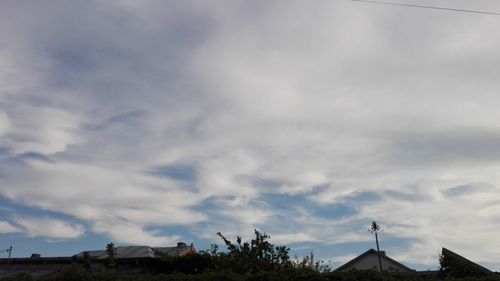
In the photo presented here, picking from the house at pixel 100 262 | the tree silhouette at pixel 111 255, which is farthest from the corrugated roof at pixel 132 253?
the tree silhouette at pixel 111 255

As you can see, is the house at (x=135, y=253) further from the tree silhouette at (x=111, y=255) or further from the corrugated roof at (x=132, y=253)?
the tree silhouette at (x=111, y=255)

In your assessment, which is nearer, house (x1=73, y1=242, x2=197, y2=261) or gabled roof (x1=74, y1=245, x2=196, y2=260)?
house (x1=73, y1=242, x2=197, y2=261)

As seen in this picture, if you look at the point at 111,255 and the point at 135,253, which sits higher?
the point at 135,253

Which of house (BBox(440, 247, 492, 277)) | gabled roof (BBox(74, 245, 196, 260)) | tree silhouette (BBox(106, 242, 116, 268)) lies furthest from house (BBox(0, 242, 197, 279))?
house (BBox(440, 247, 492, 277))

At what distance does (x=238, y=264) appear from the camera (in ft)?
63.8

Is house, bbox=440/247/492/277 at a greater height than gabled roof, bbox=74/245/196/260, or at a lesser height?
Result: lesser

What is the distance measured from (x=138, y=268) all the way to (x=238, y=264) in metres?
14.0

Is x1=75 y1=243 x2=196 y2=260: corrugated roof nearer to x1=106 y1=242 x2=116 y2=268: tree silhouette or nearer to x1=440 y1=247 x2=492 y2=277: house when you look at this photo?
x1=106 y1=242 x2=116 y2=268: tree silhouette

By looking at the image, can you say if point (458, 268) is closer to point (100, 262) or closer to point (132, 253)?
point (100, 262)

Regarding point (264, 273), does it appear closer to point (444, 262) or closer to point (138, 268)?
point (444, 262)

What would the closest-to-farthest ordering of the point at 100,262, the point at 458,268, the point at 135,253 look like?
the point at 458,268, the point at 100,262, the point at 135,253

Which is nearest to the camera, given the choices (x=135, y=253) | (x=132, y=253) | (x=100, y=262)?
(x=100, y=262)

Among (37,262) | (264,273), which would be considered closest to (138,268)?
(37,262)

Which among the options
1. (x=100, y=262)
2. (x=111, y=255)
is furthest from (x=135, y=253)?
(x=111, y=255)
